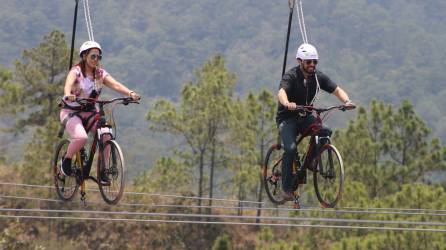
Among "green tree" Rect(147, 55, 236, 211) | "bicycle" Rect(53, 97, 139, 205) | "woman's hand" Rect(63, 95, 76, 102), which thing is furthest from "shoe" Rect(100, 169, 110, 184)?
"green tree" Rect(147, 55, 236, 211)

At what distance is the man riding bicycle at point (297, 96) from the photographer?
511 inches

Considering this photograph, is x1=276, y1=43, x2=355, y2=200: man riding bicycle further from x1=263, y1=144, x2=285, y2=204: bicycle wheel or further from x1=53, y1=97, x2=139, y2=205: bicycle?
x1=53, y1=97, x2=139, y2=205: bicycle

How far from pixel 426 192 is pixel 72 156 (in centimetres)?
3092

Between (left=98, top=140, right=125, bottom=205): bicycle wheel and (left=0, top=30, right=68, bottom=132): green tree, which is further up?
(left=0, top=30, right=68, bottom=132): green tree

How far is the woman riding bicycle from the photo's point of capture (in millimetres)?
12617

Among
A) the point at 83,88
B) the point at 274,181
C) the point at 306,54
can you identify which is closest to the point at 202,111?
the point at 274,181

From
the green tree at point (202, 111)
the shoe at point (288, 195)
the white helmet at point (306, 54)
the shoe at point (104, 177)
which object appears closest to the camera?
the shoe at point (104, 177)

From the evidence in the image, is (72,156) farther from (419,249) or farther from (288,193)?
(419,249)

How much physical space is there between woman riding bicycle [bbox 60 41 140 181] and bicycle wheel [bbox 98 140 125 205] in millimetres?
419

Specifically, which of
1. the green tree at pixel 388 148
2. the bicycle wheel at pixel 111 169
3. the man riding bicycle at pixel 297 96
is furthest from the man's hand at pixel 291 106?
the green tree at pixel 388 148

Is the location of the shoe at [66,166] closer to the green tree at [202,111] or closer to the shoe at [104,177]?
the shoe at [104,177]

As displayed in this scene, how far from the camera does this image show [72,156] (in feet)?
43.9

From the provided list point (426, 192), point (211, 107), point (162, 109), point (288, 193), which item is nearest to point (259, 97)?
point (211, 107)

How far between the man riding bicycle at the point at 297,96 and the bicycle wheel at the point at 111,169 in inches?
98.2
